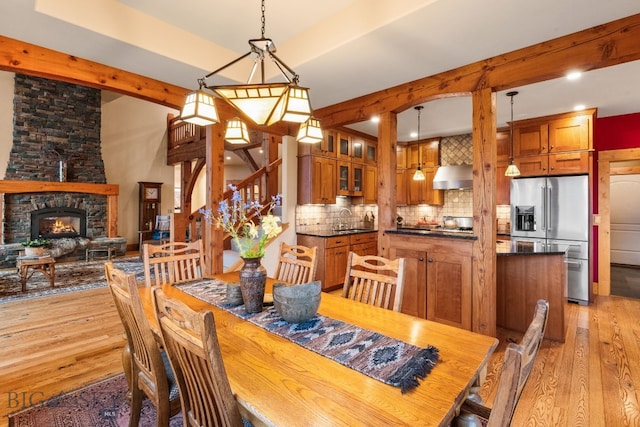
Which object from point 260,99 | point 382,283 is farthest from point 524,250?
point 260,99

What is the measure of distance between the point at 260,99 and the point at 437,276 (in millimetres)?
2449

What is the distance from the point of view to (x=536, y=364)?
273 cm

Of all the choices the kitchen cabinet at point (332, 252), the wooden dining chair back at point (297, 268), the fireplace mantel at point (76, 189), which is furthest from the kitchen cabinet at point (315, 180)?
the fireplace mantel at point (76, 189)

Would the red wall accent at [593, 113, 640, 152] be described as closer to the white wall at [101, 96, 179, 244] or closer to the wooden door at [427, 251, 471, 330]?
the wooden door at [427, 251, 471, 330]

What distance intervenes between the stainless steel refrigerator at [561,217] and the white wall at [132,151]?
29.1ft

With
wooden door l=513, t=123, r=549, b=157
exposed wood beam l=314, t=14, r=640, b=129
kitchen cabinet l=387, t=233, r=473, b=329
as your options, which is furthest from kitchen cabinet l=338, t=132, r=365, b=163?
wooden door l=513, t=123, r=549, b=157

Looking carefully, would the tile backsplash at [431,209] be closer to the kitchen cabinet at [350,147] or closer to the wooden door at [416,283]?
the kitchen cabinet at [350,147]

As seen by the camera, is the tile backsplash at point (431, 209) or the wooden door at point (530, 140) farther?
the tile backsplash at point (431, 209)

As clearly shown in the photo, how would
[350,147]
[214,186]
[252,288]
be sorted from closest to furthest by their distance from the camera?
[252,288], [214,186], [350,147]

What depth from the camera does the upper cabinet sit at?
175 inches

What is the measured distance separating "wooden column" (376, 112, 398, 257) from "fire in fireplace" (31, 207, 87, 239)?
769 cm

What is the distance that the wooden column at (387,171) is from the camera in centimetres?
361

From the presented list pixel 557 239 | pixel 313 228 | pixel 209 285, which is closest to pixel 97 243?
pixel 313 228

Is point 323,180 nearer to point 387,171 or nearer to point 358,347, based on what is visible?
point 387,171
